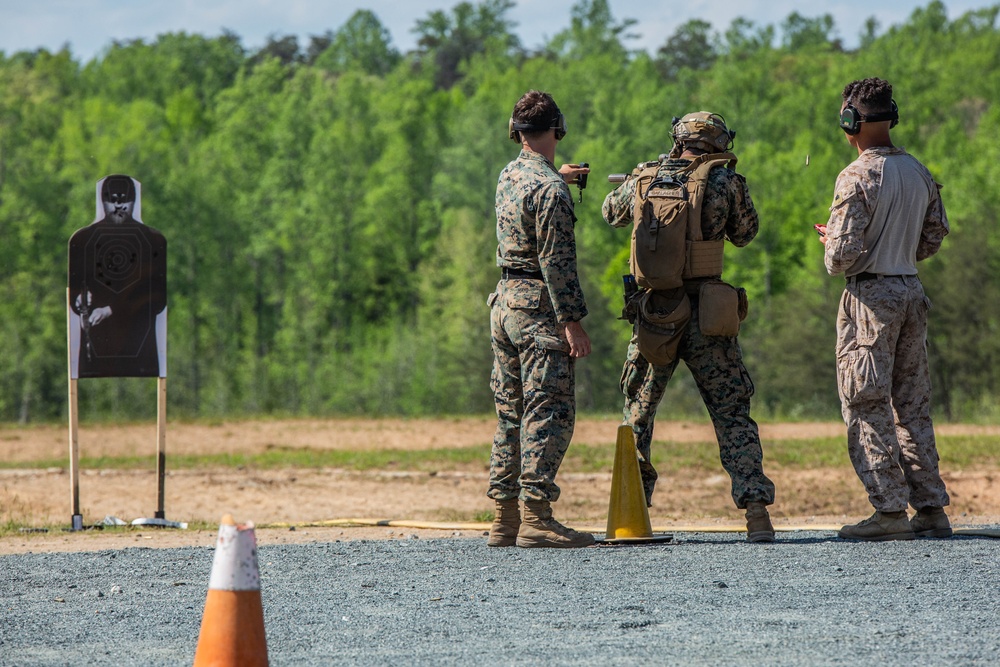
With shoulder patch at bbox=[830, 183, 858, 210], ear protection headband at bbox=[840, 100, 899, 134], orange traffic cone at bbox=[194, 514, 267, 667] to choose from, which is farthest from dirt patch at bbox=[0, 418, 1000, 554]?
orange traffic cone at bbox=[194, 514, 267, 667]

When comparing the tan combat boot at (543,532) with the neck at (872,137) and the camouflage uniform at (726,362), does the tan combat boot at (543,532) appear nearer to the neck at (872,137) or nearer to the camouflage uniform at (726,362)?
the camouflage uniform at (726,362)

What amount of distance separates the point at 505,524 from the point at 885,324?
2.55 meters

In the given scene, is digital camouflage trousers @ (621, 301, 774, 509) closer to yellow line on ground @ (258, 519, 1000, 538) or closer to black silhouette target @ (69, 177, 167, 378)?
yellow line on ground @ (258, 519, 1000, 538)

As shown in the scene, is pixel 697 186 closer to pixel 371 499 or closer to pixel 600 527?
pixel 600 527

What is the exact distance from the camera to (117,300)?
34.3ft

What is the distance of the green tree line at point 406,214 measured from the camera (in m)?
45.6

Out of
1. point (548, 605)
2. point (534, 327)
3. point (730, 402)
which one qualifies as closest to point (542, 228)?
point (534, 327)

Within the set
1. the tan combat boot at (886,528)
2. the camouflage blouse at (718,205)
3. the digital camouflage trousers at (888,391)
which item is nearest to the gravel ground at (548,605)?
the tan combat boot at (886,528)

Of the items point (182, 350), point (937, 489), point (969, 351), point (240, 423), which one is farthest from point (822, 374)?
point (937, 489)

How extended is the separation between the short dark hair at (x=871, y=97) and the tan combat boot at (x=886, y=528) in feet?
7.83

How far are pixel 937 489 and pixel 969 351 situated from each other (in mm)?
33810

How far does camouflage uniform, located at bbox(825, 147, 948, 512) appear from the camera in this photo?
711 cm

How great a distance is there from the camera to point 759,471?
723cm

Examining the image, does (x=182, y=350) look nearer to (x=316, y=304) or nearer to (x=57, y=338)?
(x=57, y=338)
